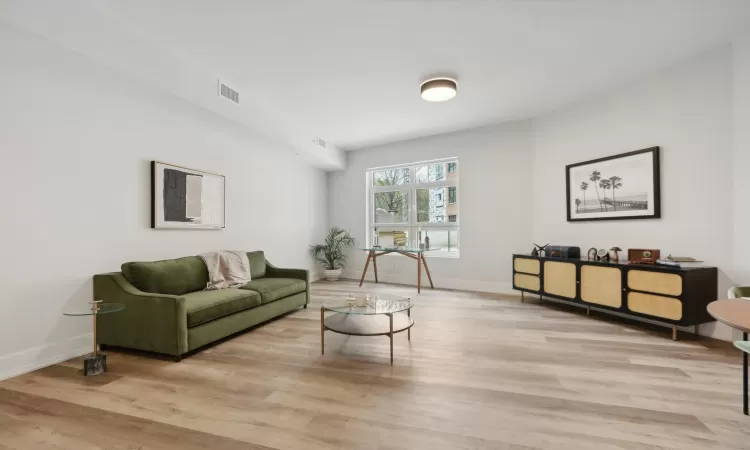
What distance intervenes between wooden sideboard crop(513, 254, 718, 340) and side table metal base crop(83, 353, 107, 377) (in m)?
4.86

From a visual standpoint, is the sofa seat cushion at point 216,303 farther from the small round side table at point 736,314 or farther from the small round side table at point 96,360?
the small round side table at point 736,314

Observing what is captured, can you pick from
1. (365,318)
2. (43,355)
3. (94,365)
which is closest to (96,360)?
(94,365)

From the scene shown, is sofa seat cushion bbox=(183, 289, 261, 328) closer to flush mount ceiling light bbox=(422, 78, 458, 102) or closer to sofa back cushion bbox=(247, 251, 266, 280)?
sofa back cushion bbox=(247, 251, 266, 280)

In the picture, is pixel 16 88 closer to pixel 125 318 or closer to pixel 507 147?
pixel 125 318

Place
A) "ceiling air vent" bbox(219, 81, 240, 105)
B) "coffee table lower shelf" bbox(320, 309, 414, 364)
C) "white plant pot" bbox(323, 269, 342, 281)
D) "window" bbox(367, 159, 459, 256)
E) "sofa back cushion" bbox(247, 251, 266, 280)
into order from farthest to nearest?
"white plant pot" bbox(323, 269, 342, 281)
"window" bbox(367, 159, 459, 256)
"sofa back cushion" bbox(247, 251, 266, 280)
"ceiling air vent" bbox(219, 81, 240, 105)
"coffee table lower shelf" bbox(320, 309, 414, 364)

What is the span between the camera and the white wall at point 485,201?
203 inches

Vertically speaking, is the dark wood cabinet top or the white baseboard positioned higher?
the dark wood cabinet top

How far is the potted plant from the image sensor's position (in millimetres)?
6579

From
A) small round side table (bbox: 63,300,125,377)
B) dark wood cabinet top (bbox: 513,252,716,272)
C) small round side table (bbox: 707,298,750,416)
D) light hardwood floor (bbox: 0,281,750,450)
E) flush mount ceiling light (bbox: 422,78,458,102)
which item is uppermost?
flush mount ceiling light (bbox: 422,78,458,102)

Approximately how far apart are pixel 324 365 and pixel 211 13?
3038mm

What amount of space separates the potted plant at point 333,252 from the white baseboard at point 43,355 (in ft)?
12.8

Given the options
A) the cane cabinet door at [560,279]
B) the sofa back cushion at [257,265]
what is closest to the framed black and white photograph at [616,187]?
the cane cabinet door at [560,279]

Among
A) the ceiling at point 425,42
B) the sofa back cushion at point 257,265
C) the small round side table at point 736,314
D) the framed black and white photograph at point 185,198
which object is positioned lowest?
the sofa back cushion at point 257,265

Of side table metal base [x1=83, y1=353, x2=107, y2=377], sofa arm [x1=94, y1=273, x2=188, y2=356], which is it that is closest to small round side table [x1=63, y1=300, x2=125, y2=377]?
side table metal base [x1=83, y1=353, x2=107, y2=377]
